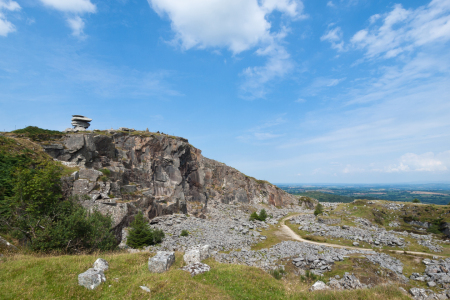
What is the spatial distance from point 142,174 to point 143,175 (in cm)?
42

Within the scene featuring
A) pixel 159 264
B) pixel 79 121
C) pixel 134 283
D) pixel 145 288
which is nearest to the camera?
pixel 145 288

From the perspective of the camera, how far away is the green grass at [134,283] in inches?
432

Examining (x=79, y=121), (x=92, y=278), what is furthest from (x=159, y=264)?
(x=79, y=121)

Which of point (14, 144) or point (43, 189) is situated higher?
point (14, 144)

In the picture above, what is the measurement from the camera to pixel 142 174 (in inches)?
2333

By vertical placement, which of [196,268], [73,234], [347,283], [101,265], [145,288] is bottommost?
[347,283]

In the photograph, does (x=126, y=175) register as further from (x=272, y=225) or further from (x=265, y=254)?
(x=272, y=225)

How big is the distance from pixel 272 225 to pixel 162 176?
38.0 meters

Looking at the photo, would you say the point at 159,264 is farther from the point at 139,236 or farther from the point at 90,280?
the point at 139,236

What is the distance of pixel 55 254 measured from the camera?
15695 millimetres

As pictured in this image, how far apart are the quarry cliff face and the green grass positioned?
1428 centimetres

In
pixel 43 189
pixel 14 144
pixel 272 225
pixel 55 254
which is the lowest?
pixel 272 225

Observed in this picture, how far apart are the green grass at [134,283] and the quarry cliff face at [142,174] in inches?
562

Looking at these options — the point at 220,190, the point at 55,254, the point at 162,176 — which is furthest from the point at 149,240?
the point at 220,190
